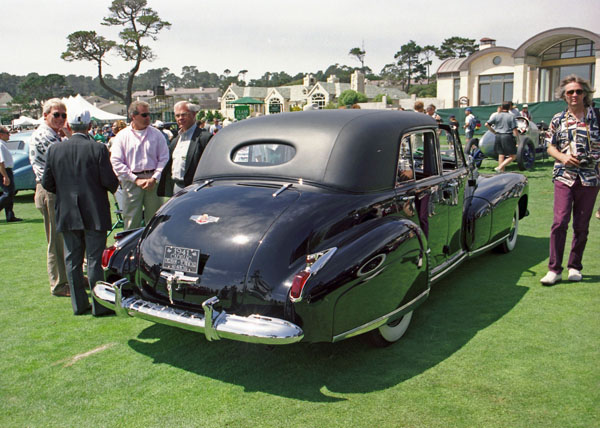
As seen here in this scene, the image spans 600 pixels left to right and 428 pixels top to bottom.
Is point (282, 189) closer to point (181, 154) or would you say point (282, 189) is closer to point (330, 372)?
point (330, 372)

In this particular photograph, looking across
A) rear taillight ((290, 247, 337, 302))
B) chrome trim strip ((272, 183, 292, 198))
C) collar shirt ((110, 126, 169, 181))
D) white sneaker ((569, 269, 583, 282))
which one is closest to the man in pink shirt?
collar shirt ((110, 126, 169, 181))

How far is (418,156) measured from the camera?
4.59 metres

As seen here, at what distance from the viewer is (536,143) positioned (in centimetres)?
1498

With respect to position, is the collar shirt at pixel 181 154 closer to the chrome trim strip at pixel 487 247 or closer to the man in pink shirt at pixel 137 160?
the man in pink shirt at pixel 137 160

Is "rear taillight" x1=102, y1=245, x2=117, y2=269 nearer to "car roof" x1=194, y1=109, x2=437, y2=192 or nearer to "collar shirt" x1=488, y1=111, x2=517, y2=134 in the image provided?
"car roof" x1=194, y1=109, x2=437, y2=192

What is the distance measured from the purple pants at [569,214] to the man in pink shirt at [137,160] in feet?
13.3

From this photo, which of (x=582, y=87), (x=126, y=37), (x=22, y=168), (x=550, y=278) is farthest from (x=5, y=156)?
(x=126, y=37)

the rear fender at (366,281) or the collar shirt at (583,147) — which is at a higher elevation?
the collar shirt at (583,147)

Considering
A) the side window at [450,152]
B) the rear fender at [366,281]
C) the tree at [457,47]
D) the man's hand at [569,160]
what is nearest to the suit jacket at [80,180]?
the rear fender at [366,281]

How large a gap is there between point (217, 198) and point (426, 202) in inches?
69.7

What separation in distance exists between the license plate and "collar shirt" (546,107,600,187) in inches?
139

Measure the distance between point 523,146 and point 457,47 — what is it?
328ft

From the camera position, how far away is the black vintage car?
3117 millimetres

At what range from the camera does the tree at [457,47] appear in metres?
102
